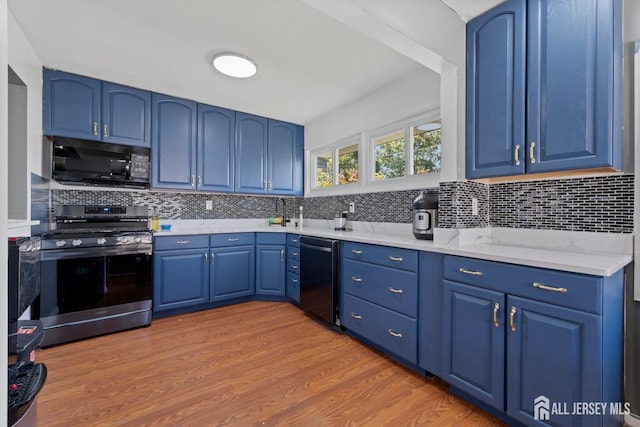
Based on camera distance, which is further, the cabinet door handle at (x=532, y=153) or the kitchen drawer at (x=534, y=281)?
the cabinet door handle at (x=532, y=153)

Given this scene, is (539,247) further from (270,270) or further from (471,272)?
(270,270)

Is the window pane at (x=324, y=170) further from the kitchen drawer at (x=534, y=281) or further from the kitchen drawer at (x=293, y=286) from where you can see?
the kitchen drawer at (x=534, y=281)

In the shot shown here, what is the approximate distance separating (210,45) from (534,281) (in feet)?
8.42

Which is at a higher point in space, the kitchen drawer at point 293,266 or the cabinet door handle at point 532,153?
the cabinet door handle at point 532,153

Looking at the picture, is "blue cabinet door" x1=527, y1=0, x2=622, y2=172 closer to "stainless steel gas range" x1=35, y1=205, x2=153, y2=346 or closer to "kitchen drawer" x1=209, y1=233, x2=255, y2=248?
"kitchen drawer" x1=209, y1=233, x2=255, y2=248

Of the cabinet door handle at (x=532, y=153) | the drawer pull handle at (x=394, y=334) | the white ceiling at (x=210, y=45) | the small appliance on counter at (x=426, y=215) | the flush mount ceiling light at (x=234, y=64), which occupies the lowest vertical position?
the drawer pull handle at (x=394, y=334)

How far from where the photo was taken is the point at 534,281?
1330 mm

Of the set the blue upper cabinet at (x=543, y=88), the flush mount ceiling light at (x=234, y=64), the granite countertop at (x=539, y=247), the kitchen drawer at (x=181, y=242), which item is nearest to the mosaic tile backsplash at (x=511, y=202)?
the granite countertop at (x=539, y=247)

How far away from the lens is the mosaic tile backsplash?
1.57 meters

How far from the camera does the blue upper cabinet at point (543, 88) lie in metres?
1.41

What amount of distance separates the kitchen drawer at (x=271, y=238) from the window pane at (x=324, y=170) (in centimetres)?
97

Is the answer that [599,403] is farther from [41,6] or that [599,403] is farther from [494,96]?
[41,6]

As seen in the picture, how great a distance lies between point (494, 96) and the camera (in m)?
1.78

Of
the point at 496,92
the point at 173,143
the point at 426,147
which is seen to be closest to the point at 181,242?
the point at 173,143
